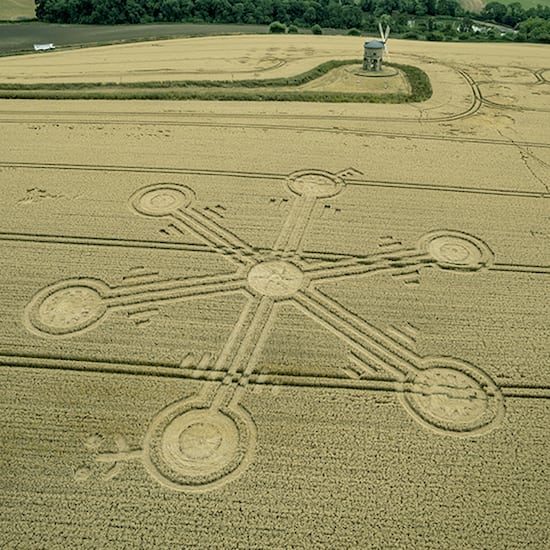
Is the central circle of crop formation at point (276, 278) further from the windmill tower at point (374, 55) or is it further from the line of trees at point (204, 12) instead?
the line of trees at point (204, 12)

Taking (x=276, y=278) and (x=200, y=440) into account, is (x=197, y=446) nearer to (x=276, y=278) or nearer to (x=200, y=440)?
(x=200, y=440)

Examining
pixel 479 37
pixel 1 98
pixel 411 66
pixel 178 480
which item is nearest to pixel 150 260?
pixel 178 480

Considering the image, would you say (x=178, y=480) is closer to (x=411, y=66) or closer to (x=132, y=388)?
(x=132, y=388)

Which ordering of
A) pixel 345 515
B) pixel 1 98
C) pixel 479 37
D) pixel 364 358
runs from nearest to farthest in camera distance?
pixel 345 515 < pixel 364 358 < pixel 1 98 < pixel 479 37

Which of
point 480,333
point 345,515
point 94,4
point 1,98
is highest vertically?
point 94,4

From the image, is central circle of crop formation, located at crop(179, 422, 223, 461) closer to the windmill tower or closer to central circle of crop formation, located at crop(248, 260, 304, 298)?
central circle of crop formation, located at crop(248, 260, 304, 298)

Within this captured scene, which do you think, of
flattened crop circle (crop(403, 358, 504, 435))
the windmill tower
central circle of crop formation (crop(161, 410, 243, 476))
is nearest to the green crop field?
the windmill tower
